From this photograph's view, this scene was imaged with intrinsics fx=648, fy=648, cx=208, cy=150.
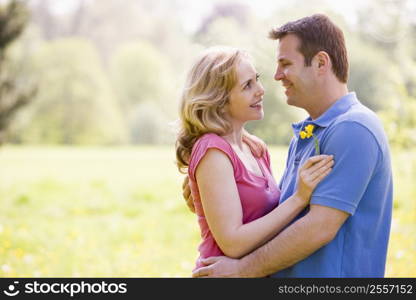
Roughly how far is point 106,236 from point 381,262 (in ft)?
21.1

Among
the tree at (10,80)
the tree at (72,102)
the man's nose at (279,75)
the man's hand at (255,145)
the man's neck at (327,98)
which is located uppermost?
the tree at (72,102)

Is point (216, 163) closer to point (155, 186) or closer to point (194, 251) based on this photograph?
point (194, 251)

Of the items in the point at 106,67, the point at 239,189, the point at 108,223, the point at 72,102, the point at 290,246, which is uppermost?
the point at 106,67

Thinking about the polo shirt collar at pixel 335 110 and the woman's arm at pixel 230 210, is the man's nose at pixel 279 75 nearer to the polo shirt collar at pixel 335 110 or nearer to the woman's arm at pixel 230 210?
the polo shirt collar at pixel 335 110

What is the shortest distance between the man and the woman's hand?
24mm

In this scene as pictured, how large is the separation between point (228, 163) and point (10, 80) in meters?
14.6

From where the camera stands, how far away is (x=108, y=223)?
9.29 metres

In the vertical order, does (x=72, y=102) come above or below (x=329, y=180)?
above

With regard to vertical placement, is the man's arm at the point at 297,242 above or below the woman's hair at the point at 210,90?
below

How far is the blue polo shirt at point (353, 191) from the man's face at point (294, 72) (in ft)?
0.39

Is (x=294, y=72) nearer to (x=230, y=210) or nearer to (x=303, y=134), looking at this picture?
(x=303, y=134)

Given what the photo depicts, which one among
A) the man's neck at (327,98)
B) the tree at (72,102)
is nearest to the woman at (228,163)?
the man's neck at (327,98)

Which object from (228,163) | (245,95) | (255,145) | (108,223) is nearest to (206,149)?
(228,163)

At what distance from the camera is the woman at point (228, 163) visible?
232cm
